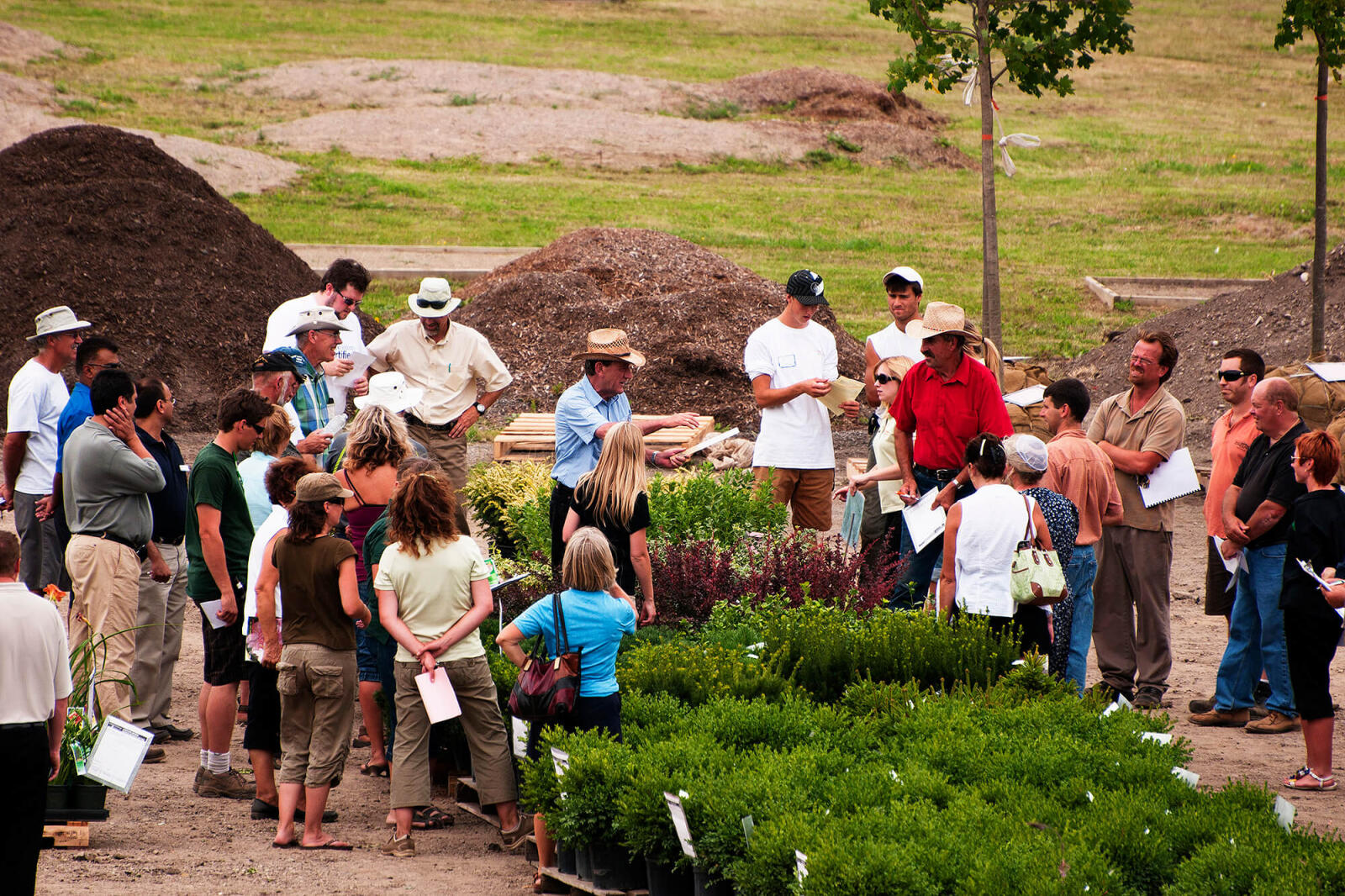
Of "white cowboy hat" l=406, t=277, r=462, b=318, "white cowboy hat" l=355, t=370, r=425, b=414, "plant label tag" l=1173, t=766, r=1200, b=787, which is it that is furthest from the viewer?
"white cowboy hat" l=406, t=277, r=462, b=318

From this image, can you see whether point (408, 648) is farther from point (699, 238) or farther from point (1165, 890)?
point (699, 238)

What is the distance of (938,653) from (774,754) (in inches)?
64.1

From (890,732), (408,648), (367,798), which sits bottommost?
(367,798)

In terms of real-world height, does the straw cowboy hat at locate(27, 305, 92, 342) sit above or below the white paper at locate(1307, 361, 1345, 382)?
above

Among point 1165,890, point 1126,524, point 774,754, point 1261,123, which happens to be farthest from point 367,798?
point 1261,123

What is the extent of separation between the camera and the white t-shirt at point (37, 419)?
27.0 ft

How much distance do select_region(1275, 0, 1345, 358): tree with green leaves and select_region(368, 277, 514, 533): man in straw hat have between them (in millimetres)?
8653

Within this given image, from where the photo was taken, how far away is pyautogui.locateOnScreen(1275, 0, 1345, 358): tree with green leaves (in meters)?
13.1

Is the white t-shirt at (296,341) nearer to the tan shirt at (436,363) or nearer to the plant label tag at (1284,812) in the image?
the tan shirt at (436,363)

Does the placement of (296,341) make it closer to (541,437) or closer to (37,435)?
(37,435)

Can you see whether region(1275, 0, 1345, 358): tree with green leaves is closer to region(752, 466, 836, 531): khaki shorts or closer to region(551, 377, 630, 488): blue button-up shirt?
region(752, 466, 836, 531): khaki shorts

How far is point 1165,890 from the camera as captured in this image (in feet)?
14.1

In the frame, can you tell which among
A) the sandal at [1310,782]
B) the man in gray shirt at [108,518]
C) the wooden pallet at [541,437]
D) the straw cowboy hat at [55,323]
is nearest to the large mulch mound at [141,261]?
the wooden pallet at [541,437]

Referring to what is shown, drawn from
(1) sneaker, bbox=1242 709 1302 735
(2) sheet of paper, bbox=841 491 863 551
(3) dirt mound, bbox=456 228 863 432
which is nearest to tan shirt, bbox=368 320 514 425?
(2) sheet of paper, bbox=841 491 863 551
